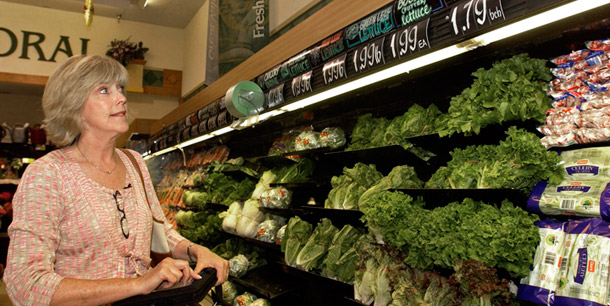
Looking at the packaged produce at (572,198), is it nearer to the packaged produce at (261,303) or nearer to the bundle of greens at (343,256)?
the bundle of greens at (343,256)

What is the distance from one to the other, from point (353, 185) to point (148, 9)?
873cm

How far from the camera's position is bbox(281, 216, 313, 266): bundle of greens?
3818 mm

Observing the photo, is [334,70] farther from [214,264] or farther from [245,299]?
[245,299]

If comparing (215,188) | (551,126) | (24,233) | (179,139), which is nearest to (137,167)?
(24,233)

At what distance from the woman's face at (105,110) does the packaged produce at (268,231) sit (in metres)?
2.66

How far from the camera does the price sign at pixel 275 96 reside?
3.63 metres

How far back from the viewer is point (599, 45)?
6.64 feet

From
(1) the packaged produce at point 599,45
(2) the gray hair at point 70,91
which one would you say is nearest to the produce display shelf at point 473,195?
(1) the packaged produce at point 599,45

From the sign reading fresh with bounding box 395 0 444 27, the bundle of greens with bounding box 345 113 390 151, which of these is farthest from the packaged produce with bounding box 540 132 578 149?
the bundle of greens with bounding box 345 113 390 151

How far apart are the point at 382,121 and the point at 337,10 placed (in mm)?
1039

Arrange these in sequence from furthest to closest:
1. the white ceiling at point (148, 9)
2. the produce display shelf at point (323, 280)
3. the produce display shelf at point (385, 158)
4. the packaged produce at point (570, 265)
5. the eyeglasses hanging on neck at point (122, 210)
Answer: the white ceiling at point (148, 9), the produce display shelf at point (323, 280), the produce display shelf at point (385, 158), the eyeglasses hanging on neck at point (122, 210), the packaged produce at point (570, 265)

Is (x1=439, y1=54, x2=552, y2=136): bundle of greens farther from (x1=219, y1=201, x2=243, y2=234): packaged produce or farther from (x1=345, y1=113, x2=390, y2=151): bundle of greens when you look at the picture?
(x1=219, y1=201, x2=243, y2=234): packaged produce

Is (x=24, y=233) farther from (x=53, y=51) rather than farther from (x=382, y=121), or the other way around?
(x=53, y=51)

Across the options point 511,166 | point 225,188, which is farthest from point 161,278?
point 225,188
